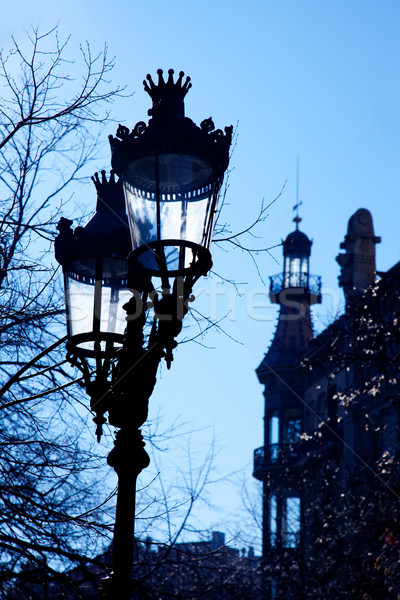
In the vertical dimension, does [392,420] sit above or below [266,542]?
above

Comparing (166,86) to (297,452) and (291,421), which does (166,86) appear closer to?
(297,452)

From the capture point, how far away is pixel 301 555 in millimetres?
27750

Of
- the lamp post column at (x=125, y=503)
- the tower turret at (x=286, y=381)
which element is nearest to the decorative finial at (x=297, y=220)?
the tower turret at (x=286, y=381)

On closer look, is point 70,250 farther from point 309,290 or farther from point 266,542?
point 309,290

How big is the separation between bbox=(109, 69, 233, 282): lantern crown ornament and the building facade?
946 cm

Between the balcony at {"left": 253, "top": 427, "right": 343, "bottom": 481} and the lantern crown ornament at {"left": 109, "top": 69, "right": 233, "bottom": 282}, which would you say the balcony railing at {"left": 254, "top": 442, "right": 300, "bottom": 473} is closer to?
the balcony at {"left": 253, "top": 427, "right": 343, "bottom": 481}

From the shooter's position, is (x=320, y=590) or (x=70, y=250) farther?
(x=320, y=590)

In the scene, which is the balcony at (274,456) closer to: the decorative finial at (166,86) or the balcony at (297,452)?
the balcony at (297,452)

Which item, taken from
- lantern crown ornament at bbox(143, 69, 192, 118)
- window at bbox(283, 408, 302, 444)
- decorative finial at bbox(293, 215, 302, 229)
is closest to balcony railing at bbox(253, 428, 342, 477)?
window at bbox(283, 408, 302, 444)

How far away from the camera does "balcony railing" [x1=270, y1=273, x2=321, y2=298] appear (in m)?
44.8

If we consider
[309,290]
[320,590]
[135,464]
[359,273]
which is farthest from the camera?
[309,290]

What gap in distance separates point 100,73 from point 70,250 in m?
4.21

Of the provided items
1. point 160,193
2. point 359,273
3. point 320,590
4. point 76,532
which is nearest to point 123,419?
point 160,193

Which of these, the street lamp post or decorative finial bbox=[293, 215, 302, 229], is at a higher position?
decorative finial bbox=[293, 215, 302, 229]
